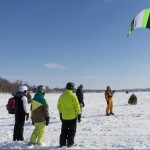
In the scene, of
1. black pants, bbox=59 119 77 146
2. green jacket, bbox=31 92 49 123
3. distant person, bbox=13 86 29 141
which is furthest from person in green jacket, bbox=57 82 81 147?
distant person, bbox=13 86 29 141

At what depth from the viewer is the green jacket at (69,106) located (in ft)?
27.9

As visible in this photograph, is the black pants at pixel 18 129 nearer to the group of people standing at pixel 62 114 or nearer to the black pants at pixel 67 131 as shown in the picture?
the group of people standing at pixel 62 114

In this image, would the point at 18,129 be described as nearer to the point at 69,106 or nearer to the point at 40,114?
the point at 40,114

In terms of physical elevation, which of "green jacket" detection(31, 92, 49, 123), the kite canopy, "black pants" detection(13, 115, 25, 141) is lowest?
"black pants" detection(13, 115, 25, 141)

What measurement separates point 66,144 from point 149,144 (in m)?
2.24

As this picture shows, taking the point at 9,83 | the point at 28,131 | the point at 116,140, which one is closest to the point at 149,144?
the point at 116,140

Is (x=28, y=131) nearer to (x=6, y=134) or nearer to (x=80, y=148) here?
(x=6, y=134)

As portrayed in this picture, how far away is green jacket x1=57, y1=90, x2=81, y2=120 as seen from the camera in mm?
8492

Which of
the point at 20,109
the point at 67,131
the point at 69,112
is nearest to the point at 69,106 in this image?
the point at 69,112

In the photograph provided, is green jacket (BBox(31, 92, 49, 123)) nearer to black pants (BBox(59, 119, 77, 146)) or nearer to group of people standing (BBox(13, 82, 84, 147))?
group of people standing (BBox(13, 82, 84, 147))

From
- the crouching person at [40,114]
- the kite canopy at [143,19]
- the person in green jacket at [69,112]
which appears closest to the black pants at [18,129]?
the crouching person at [40,114]

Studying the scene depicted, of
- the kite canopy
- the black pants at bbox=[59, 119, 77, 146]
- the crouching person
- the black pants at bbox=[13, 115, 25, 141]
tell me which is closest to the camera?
the kite canopy

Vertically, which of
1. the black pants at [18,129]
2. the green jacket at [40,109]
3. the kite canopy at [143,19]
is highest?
the kite canopy at [143,19]

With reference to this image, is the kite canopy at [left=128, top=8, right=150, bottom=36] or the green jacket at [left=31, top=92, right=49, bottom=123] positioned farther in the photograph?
the green jacket at [left=31, top=92, right=49, bottom=123]
